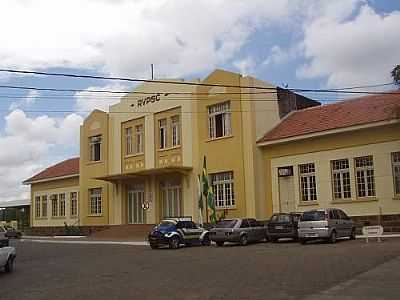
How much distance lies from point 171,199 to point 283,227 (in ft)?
44.7

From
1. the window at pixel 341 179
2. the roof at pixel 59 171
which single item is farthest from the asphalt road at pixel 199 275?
the roof at pixel 59 171

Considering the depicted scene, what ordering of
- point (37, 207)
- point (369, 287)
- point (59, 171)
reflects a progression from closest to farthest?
point (369, 287) → point (59, 171) → point (37, 207)

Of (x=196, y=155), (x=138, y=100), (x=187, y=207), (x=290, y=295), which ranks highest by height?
(x=138, y=100)

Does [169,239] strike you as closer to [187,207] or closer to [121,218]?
[187,207]

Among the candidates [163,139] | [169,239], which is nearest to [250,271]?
[169,239]

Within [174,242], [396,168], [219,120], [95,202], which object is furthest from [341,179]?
[95,202]

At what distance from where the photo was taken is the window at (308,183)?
3353 cm

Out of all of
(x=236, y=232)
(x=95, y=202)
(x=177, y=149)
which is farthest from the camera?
(x=95, y=202)

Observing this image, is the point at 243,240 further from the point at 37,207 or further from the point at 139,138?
the point at 37,207

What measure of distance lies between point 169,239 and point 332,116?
12791mm

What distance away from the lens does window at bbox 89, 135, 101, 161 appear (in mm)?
47656

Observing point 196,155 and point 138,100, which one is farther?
point 138,100

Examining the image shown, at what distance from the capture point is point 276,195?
35.1 meters

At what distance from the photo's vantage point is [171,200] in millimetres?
41000
